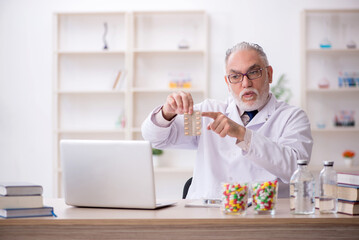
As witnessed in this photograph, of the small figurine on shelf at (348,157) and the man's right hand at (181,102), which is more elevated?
the man's right hand at (181,102)

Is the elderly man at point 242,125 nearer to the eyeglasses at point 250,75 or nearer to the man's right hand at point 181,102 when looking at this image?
the eyeglasses at point 250,75

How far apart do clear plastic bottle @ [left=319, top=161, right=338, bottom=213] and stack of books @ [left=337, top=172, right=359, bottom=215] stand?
3 cm

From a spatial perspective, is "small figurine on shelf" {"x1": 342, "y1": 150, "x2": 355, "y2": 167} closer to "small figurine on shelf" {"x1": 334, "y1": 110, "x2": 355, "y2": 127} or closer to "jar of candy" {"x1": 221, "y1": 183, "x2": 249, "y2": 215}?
"small figurine on shelf" {"x1": 334, "y1": 110, "x2": 355, "y2": 127}

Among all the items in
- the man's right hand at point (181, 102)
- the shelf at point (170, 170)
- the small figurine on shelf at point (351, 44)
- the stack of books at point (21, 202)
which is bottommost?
the shelf at point (170, 170)

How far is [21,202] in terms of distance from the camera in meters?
1.68

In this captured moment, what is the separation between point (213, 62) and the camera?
475 centimetres

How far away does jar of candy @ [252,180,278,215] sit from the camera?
1636 millimetres

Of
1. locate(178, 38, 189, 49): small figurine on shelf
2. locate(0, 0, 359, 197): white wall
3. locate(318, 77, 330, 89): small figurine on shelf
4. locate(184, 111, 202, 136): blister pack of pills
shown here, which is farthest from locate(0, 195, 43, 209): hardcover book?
locate(318, 77, 330, 89): small figurine on shelf

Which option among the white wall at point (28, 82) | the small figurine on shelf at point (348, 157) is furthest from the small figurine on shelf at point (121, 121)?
the small figurine on shelf at point (348, 157)

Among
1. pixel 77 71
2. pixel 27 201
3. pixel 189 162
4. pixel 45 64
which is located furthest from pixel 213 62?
pixel 27 201

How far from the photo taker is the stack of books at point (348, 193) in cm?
163

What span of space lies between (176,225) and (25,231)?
493mm

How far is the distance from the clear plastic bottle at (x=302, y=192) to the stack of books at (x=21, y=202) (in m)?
0.81

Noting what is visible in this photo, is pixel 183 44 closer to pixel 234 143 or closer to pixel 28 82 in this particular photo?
pixel 28 82
